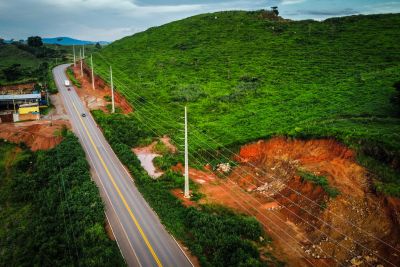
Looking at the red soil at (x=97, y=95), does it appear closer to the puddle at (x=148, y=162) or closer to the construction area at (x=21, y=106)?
the construction area at (x=21, y=106)

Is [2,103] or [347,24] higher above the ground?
[347,24]

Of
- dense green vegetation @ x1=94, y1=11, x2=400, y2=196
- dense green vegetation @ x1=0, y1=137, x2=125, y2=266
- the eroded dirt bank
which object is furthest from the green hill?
the eroded dirt bank

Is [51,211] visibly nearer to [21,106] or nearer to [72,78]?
[21,106]

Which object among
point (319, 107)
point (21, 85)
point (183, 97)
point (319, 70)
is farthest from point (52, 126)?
point (319, 70)

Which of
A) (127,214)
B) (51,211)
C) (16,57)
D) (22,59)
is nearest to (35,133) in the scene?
(51,211)

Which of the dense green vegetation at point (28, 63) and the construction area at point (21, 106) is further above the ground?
the dense green vegetation at point (28, 63)

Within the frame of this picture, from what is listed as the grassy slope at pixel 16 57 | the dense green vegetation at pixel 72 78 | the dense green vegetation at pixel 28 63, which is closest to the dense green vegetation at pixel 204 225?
the dense green vegetation at pixel 72 78

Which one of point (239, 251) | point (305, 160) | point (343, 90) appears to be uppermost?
point (343, 90)

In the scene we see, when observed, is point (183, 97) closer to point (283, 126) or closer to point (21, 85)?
point (283, 126)
